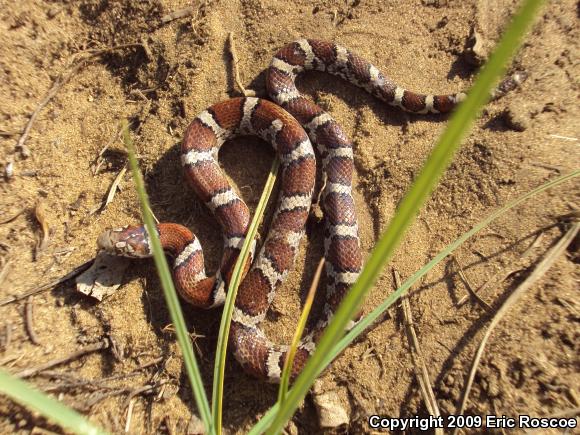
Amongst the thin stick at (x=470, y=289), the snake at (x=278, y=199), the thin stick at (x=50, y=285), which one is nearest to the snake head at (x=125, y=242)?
the snake at (x=278, y=199)

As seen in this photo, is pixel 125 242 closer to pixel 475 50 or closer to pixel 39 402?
pixel 39 402

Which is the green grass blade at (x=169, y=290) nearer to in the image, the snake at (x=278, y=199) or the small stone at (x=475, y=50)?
the snake at (x=278, y=199)

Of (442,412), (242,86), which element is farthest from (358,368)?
(242,86)

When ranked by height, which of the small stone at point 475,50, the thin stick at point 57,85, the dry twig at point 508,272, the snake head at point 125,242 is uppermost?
the small stone at point 475,50

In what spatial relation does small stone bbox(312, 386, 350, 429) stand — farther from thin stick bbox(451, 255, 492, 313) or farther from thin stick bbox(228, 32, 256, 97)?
thin stick bbox(228, 32, 256, 97)

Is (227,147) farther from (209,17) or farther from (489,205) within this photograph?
(489,205)

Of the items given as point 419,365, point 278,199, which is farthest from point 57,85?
point 419,365
